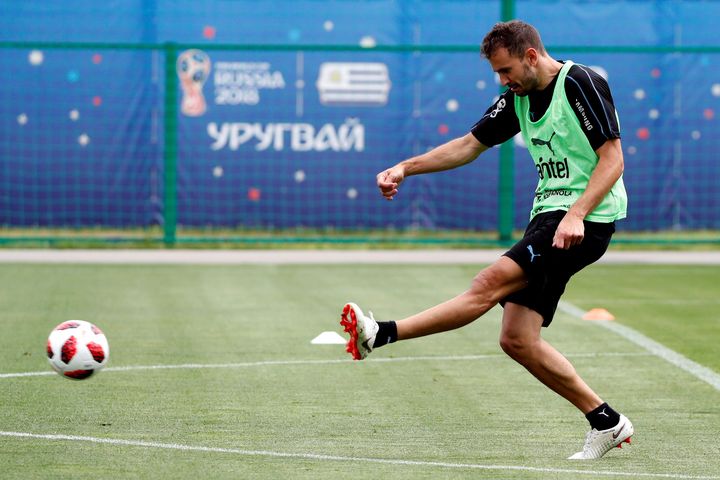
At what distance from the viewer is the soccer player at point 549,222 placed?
599 centimetres

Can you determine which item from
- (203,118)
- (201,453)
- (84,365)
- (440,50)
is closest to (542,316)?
(201,453)

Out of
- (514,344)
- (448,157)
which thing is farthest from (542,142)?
(514,344)

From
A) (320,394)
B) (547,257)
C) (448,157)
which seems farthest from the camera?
(320,394)

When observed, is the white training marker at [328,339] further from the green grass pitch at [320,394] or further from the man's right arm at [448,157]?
the man's right arm at [448,157]

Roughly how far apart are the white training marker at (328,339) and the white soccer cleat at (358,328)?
11.7 feet

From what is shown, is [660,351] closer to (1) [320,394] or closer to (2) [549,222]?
(1) [320,394]

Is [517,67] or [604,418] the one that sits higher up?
[517,67]

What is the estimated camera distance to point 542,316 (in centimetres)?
619

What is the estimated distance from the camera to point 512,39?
6008 mm

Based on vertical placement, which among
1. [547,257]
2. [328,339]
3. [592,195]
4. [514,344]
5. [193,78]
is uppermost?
[193,78]

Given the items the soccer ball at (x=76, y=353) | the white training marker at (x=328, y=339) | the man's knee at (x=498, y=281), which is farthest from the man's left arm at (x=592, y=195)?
the white training marker at (x=328, y=339)

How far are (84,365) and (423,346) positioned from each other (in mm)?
3295

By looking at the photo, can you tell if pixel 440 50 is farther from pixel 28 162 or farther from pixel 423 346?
pixel 423 346

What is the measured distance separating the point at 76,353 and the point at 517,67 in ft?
8.68
